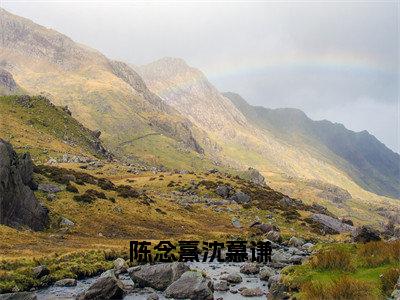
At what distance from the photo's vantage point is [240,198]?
107 meters

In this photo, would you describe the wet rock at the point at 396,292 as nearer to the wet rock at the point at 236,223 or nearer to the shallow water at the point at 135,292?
the shallow water at the point at 135,292

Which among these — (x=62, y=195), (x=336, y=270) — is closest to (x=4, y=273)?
(x=336, y=270)

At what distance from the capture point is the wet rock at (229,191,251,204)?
347ft

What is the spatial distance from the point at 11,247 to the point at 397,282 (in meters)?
34.6

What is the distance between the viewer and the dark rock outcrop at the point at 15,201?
165ft

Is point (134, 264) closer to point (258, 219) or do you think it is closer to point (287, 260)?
point (287, 260)

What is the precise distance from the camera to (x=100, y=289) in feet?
103

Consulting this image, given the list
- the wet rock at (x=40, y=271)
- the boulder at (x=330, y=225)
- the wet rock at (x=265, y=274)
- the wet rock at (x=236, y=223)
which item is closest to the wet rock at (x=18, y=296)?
the wet rock at (x=40, y=271)

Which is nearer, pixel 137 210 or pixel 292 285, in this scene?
pixel 292 285

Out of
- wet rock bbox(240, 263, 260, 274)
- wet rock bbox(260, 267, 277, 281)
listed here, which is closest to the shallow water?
wet rock bbox(260, 267, 277, 281)

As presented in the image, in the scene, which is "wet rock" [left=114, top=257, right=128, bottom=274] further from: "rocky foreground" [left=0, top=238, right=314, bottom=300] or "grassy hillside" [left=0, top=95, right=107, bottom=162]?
"grassy hillside" [left=0, top=95, right=107, bottom=162]

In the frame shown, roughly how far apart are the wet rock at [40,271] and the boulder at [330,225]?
236 ft

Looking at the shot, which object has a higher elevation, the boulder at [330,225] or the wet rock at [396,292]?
the wet rock at [396,292]

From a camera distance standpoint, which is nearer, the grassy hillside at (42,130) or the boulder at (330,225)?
the boulder at (330,225)
